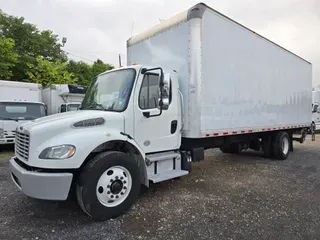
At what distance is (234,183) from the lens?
5258 mm

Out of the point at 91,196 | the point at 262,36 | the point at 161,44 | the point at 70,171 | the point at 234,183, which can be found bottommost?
the point at 234,183

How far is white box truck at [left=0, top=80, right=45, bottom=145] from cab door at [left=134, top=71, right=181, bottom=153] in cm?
701

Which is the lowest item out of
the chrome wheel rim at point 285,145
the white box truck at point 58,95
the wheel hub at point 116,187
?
the chrome wheel rim at point 285,145

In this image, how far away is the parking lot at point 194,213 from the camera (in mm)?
3090

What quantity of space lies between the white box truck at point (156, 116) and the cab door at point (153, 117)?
17 mm

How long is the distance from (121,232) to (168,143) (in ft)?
5.99

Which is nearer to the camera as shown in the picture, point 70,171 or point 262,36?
point 70,171

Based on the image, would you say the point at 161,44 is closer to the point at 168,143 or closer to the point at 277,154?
the point at 168,143

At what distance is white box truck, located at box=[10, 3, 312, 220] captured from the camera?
124 inches

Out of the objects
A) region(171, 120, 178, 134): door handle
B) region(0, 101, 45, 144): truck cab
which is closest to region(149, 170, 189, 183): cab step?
region(171, 120, 178, 134): door handle

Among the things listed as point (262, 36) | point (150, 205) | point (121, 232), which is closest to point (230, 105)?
point (262, 36)

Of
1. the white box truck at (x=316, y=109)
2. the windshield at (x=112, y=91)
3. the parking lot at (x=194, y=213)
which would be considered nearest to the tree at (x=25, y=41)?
the parking lot at (x=194, y=213)

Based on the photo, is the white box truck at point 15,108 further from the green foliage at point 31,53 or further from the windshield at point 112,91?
the windshield at point 112,91

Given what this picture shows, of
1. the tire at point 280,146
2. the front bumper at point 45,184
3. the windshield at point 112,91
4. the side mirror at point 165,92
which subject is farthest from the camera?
the tire at point 280,146
